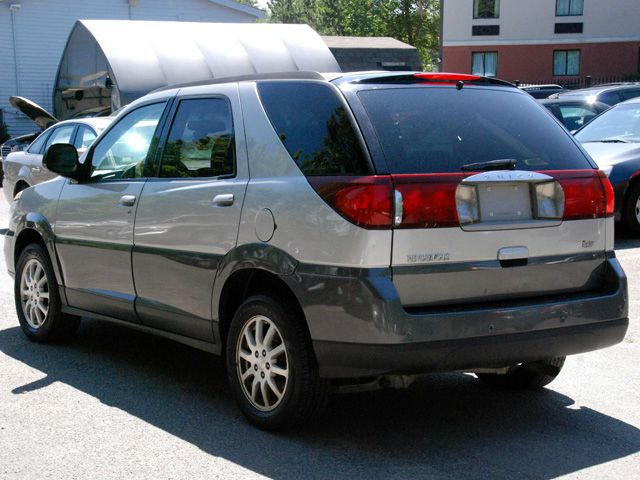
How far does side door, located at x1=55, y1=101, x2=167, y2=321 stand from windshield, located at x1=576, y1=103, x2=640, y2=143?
792 centimetres

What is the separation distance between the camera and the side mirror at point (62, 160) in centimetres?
666

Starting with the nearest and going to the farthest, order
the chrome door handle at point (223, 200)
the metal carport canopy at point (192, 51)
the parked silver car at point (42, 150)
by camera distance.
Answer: the chrome door handle at point (223, 200) < the parked silver car at point (42, 150) < the metal carport canopy at point (192, 51)

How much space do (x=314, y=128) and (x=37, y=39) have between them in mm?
31593

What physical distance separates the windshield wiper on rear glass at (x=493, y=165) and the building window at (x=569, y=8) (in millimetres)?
47583

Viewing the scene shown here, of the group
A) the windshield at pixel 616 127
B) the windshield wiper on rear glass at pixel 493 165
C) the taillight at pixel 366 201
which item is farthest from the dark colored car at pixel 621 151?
the taillight at pixel 366 201

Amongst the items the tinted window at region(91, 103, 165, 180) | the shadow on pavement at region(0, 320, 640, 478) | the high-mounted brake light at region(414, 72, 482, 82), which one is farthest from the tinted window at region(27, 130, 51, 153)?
the high-mounted brake light at region(414, 72, 482, 82)

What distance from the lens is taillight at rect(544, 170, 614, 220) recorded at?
195 inches

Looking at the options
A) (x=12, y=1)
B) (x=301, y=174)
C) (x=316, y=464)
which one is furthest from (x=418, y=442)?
(x=12, y=1)

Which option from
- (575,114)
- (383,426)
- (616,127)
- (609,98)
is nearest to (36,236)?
(383,426)

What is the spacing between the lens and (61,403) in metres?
5.68

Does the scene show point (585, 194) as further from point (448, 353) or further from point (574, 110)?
point (574, 110)

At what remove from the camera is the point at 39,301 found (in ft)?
23.4

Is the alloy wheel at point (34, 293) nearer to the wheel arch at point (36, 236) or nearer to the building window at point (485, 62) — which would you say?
the wheel arch at point (36, 236)

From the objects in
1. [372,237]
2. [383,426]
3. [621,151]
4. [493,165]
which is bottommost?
[383,426]
